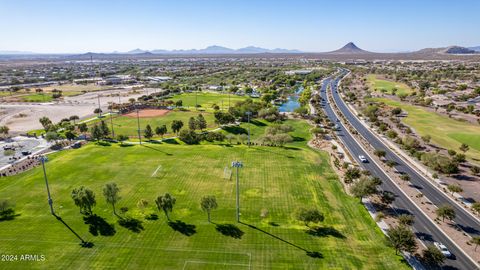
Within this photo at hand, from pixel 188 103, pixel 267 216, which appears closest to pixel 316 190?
pixel 267 216

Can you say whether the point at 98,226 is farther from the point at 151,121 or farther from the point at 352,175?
the point at 151,121

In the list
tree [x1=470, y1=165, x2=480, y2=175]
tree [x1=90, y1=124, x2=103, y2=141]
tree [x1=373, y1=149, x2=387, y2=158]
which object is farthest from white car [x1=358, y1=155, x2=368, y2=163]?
tree [x1=90, y1=124, x2=103, y2=141]

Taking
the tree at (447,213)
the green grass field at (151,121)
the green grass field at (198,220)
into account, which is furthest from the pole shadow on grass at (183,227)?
the green grass field at (151,121)

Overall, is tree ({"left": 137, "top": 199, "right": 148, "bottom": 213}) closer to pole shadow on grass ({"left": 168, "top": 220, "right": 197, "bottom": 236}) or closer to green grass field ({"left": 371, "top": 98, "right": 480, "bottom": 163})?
pole shadow on grass ({"left": 168, "top": 220, "right": 197, "bottom": 236})

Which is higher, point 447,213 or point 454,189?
point 447,213

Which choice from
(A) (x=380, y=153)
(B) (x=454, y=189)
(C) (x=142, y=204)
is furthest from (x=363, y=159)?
(C) (x=142, y=204)
